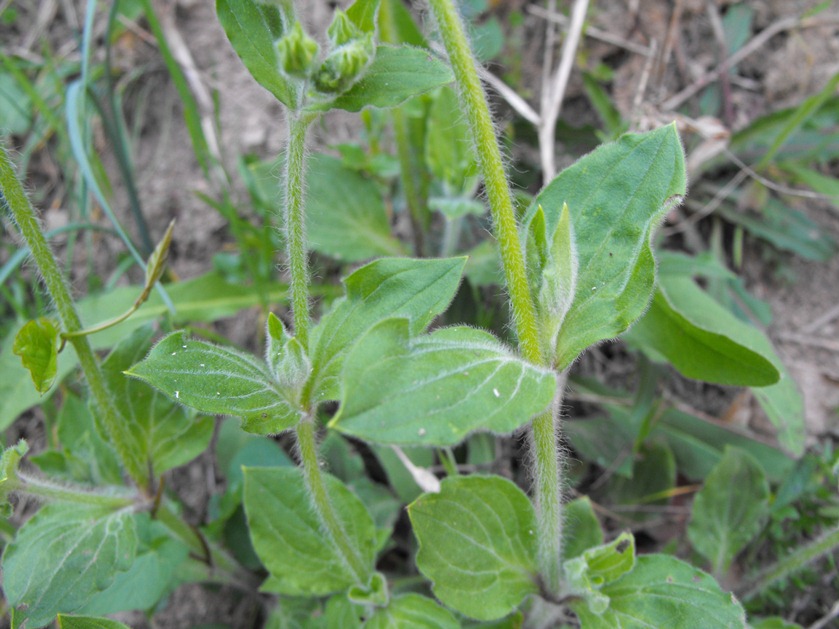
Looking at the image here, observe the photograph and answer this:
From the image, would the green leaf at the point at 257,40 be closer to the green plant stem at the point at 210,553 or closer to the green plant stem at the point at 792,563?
the green plant stem at the point at 210,553

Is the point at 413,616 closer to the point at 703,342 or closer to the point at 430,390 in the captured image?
the point at 430,390

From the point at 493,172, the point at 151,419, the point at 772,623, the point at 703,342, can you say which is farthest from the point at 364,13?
the point at 772,623

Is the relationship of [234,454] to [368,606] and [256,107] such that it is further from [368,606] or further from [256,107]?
[256,107]

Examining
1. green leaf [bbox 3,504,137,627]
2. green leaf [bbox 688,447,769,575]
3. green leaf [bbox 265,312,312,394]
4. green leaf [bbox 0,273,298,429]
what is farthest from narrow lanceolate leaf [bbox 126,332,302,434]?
green leaf [bbox 688,447,769,575]

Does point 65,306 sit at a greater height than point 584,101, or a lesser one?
greater

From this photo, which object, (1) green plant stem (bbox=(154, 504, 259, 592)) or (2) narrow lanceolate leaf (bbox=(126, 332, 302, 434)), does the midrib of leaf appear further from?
(1) green plant stem (bbox=(154, 504, 259, 592))

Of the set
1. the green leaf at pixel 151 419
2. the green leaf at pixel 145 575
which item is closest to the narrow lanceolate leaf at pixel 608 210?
the green leaf at pixel 151 419
